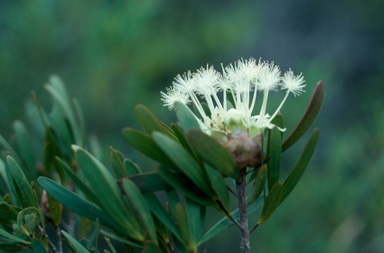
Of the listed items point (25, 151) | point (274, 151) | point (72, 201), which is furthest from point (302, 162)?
point (25, 151)

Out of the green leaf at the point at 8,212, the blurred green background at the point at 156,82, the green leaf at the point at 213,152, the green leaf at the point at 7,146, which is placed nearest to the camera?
the green leaf at the point at 213,152

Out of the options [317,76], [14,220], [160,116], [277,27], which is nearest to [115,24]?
[160,116]

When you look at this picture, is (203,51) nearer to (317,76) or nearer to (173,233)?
(317,76)

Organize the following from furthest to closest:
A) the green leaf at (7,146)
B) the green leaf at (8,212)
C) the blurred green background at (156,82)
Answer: the blurred green background at (156,82) < the green leaf at (7,146) < the green leaf at (8,212)

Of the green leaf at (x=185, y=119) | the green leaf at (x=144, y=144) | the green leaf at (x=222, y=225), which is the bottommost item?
the green leaf at (x=222, y=225)

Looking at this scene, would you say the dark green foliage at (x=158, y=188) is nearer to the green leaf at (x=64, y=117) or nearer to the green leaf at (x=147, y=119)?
the green leaf at (x=147, y=119)

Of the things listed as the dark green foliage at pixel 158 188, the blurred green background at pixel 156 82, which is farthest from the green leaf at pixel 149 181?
the blurred green background at pixel 156 82
